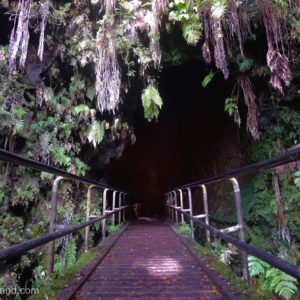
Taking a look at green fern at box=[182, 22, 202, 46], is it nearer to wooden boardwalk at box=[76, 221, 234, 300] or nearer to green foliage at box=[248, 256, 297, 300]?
wooden boardwalk at box=[76, 221, 234, 300]

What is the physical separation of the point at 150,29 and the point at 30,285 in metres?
5.61

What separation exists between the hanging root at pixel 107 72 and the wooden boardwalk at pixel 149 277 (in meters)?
3.27

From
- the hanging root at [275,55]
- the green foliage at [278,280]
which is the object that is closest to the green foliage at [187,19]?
the hanging root at [275,55]

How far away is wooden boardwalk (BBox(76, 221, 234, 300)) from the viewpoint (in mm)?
2604

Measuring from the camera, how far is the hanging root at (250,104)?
644 cm

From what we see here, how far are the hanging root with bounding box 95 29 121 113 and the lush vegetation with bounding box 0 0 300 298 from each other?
0.02 meters

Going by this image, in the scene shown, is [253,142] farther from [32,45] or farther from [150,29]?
[32,45]

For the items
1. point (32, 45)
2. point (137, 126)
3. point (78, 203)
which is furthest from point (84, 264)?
point (137, 126)

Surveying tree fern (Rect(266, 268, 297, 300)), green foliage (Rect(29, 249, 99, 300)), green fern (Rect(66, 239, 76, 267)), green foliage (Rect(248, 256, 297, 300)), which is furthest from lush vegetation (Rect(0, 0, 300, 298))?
green foliage (Rect(29, 249, 99, 300))

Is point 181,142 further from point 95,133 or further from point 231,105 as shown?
point 95,133

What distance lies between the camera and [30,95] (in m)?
6.83

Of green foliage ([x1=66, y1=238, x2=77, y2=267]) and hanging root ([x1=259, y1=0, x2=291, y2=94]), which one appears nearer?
hanging root ([x1=259, y1=0, x2=291, y2=94])

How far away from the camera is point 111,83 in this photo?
658cm

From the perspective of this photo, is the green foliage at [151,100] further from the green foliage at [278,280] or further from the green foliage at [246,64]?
the green foliage at [278,280]
